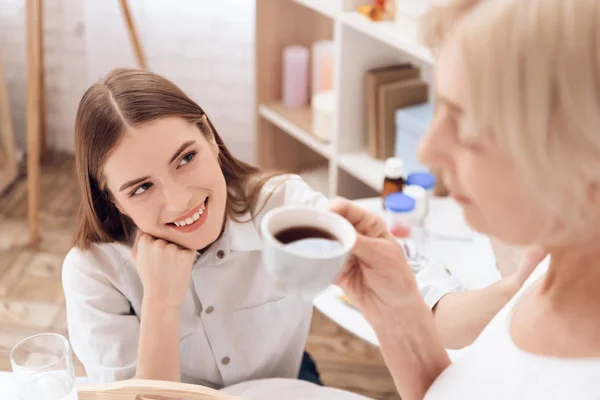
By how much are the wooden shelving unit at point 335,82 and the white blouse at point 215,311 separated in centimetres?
74

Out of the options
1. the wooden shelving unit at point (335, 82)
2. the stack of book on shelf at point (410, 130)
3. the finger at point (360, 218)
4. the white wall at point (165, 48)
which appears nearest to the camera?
the finger at point (360, 218)

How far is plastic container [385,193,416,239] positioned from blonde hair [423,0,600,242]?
1.01 metres

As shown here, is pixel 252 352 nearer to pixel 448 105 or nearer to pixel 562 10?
pixel 448 105

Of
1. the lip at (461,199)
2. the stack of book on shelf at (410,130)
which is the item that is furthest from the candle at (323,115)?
the lip at (461,199)

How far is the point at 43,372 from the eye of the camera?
3.26 ft

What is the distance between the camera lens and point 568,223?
22.5 inches

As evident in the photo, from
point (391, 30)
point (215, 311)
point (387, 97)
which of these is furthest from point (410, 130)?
point (215, 311)

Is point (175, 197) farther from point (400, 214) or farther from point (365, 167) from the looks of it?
point (365, 167)

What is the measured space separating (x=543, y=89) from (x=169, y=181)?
2.25 ft

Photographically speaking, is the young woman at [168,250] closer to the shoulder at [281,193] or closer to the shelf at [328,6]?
the shoulder at [281,193]

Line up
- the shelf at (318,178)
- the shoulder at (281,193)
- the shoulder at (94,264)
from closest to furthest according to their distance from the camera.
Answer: the shoulder at (94,264)
the shoulder at (281,193)
the shelf at (318,178)

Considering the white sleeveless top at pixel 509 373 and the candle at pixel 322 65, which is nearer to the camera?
the white sleeveless top at pixel 509 373

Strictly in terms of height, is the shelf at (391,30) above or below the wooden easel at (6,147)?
above

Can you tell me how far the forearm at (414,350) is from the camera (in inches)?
33.4
